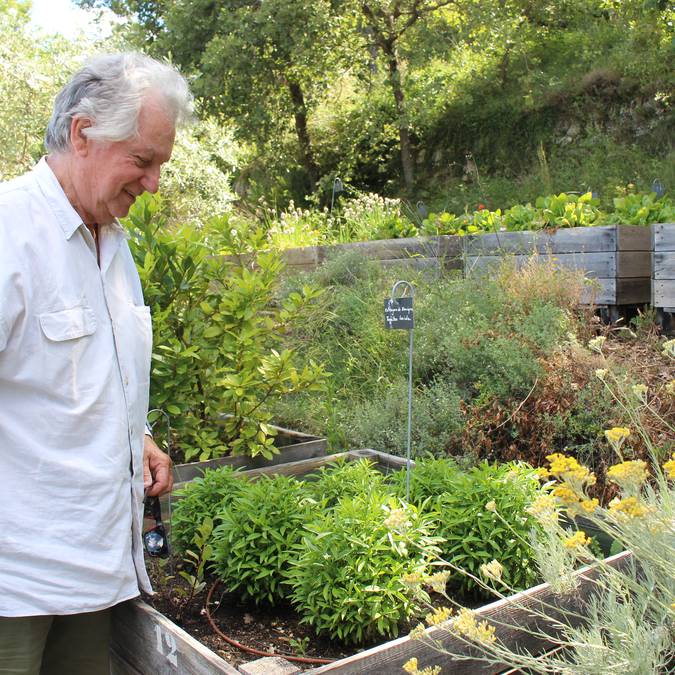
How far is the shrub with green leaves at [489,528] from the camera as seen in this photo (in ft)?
7.84

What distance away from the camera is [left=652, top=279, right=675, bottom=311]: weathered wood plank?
4.93 m

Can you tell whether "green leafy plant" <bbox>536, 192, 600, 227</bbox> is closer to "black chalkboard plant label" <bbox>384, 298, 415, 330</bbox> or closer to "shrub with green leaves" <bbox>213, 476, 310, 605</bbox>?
"black chalkboard plant label" <bbox>384, 298, 415, 330</bbox>

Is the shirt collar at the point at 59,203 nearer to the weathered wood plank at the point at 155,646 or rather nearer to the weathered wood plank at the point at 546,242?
the weathered wood plank at the point at 155,646

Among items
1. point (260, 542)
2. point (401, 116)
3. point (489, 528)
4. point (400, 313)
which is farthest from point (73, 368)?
point (401, 116)

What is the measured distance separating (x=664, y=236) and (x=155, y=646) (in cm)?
416

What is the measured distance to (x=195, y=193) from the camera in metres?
13.0

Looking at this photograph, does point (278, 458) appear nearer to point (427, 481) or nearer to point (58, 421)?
point (427, 481)

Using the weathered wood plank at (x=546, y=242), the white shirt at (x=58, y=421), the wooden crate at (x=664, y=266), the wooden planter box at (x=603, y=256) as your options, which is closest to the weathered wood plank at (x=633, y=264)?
the wooden planter box at (x=603, y=256)

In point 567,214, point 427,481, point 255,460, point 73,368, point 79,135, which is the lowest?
point 255,460

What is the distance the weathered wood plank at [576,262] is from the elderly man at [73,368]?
377 centimetres

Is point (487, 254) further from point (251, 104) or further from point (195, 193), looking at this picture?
point (251, 104)

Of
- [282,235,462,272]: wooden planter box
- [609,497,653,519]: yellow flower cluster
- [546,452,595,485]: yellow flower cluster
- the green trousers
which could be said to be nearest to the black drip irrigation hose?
the green trousers

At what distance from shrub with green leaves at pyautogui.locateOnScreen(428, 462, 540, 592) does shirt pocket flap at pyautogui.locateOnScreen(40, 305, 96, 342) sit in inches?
50.3

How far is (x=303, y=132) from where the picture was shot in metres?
15.8
